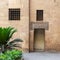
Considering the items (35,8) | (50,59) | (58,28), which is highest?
(35,8)

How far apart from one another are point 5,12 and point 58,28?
513 cm

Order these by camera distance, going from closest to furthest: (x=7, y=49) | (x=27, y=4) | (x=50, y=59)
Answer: (x=7, y=49), (x=50, y=59), (x=27, y=4)

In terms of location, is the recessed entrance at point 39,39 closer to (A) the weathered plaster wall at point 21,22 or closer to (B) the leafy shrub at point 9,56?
(A) the weathered plaster wall at point 21,22

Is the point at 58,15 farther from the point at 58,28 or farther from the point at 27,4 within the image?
the point at 27,4

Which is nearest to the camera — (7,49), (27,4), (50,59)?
(7,49)

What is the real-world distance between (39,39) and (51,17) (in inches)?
98.8

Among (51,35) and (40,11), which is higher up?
(40,11)

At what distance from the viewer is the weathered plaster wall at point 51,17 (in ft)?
89.1

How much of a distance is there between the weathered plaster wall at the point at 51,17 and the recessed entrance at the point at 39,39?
861mm

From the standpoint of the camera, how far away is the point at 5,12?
27.1m

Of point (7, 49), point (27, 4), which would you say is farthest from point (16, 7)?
point (7, 49)

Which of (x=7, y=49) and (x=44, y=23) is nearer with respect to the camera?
(x=7, y=49)

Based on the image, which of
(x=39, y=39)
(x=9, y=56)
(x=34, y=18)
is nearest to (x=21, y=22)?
(x=34, y=18)

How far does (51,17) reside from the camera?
1072 inches
